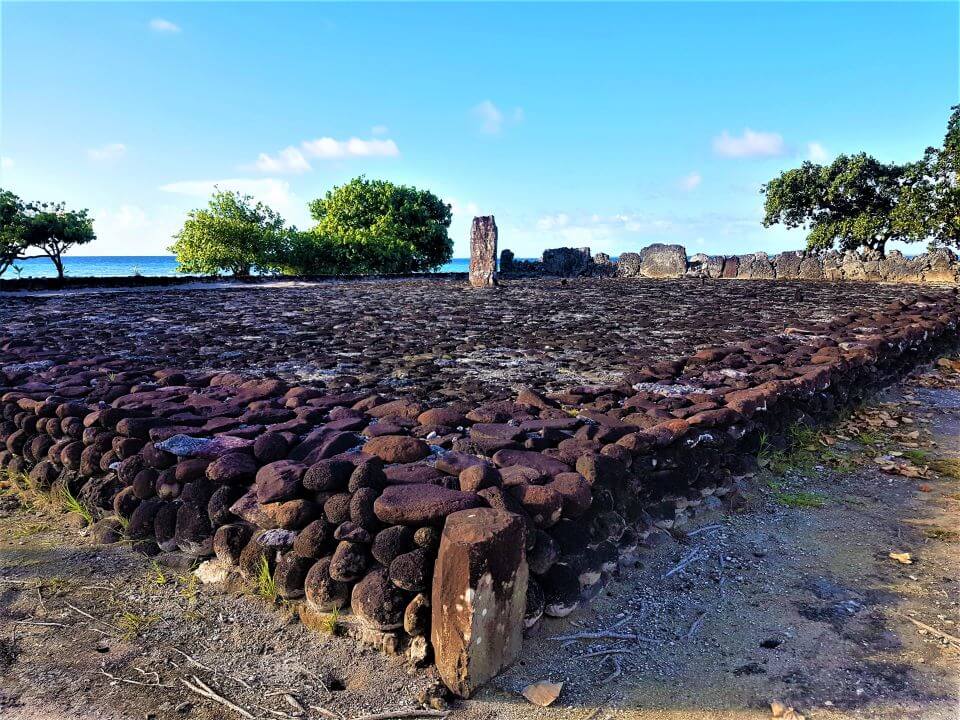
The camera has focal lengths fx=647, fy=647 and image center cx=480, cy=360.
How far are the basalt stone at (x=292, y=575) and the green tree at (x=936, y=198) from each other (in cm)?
2508

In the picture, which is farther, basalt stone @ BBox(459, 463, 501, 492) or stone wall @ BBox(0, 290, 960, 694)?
basalt stone @ BBox(459, 463, 501, 492)

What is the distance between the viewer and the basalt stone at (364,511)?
242cm

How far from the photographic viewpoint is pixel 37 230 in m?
20.7

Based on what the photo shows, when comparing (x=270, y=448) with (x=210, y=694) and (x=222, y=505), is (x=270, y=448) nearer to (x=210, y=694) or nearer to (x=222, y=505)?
(x=222, y=505)

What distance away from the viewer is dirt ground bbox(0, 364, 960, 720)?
86.7 inches

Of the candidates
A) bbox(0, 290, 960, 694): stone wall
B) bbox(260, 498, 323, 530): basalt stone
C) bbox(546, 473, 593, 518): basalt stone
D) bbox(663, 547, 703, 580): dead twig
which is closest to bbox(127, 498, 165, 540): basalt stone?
bbox(0, 290, 960, 694): stone wall

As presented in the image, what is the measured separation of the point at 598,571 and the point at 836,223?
25913 millimetres

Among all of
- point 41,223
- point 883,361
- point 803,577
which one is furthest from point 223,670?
point 41,223

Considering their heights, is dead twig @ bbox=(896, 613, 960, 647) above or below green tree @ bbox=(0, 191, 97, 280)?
below

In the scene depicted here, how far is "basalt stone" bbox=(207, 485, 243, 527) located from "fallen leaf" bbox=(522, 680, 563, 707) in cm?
148

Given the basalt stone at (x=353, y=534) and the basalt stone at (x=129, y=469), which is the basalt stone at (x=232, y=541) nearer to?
the basalt stone at (x=353, y=534)

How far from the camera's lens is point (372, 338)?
7129 millimetres

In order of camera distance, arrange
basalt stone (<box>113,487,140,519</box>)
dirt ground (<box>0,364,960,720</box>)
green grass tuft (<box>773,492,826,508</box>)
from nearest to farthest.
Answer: dirt ground (<box>0,364,960,720</box>) → basalt stone (<box>113,487,140,519</box>) → green grass tuft (<box>773,492,826,508</box>)

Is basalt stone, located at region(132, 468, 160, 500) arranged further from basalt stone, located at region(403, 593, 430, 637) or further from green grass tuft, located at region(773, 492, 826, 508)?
green grass tuft, located at region(773, 492, 826, 508)
